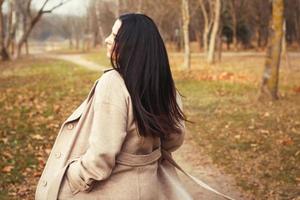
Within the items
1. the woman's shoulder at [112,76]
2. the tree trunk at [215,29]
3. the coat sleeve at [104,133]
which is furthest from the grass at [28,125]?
the tree trunk at [215,29]

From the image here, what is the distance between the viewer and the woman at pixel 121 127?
8.14ft

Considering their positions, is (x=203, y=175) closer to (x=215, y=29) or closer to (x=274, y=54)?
(x=274, y=54)

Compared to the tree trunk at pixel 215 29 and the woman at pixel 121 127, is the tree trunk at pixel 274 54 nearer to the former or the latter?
the woman at pixel 121 127

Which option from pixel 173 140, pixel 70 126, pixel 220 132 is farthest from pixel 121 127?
pixel 220 132

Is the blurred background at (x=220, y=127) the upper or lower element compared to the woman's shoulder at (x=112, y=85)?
lower

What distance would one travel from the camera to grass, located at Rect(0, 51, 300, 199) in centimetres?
646

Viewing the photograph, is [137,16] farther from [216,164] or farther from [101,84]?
[216,164]

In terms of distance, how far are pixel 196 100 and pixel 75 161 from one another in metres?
11.6

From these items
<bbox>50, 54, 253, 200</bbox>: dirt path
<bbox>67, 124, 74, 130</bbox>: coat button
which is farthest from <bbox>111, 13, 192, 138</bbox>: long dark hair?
<bbox>50, 54, 253, 200</bbox>: dirt path

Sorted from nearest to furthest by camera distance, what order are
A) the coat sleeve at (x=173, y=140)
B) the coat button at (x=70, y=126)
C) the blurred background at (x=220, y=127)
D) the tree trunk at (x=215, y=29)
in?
the coat button at (x=70, y=126) < the coat sleeve at (x=173, y=140) < the blurred background at (x=220, y=127) < the tree trunk at (x=215, y=29)

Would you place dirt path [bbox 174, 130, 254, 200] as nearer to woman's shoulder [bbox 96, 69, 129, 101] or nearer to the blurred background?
the blurred background

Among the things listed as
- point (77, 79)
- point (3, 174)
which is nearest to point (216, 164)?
point (3, 174)

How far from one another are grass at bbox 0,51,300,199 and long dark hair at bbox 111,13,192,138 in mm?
3653

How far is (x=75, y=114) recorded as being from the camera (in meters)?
2.63
